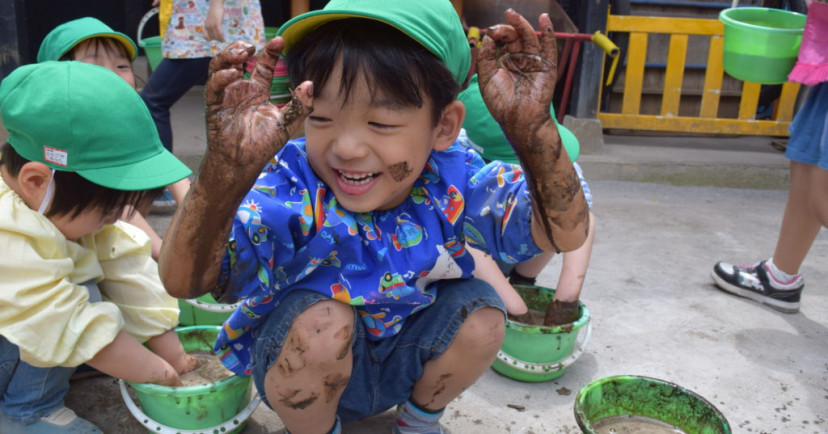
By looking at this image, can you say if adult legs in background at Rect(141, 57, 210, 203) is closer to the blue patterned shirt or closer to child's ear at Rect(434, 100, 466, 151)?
the blue patterned shirt

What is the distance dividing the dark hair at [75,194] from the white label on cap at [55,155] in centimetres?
6

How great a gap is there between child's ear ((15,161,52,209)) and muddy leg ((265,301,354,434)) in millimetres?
701

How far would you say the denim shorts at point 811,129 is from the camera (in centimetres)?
257

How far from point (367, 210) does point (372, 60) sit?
12.5 inches

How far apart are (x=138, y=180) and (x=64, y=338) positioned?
1.28 ft

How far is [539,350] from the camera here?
209cm

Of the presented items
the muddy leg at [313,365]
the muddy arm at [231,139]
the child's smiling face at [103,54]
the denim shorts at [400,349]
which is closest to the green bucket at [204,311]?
the denim shorts at [400,349]

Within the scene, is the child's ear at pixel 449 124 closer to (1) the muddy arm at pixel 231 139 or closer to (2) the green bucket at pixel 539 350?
(1) the muddy arm at pixel 231 139

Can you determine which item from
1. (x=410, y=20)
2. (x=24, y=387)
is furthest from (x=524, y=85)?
(x=24, y=387)

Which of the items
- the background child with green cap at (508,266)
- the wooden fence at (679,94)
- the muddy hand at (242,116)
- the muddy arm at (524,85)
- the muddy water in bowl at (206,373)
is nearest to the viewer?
the muddy hand at (242,116)

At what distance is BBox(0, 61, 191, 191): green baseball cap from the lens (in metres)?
1.65

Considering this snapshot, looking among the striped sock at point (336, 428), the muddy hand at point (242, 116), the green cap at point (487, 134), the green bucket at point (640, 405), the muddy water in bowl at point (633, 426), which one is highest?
the muddy hand at point (242, 116)

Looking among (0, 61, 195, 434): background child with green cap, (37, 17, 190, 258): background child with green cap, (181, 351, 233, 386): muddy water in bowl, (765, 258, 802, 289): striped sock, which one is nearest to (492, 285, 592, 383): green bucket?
(181, 351, 233, 386): muddy water in bowl

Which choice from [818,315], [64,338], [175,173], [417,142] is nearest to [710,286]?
[818,315]
